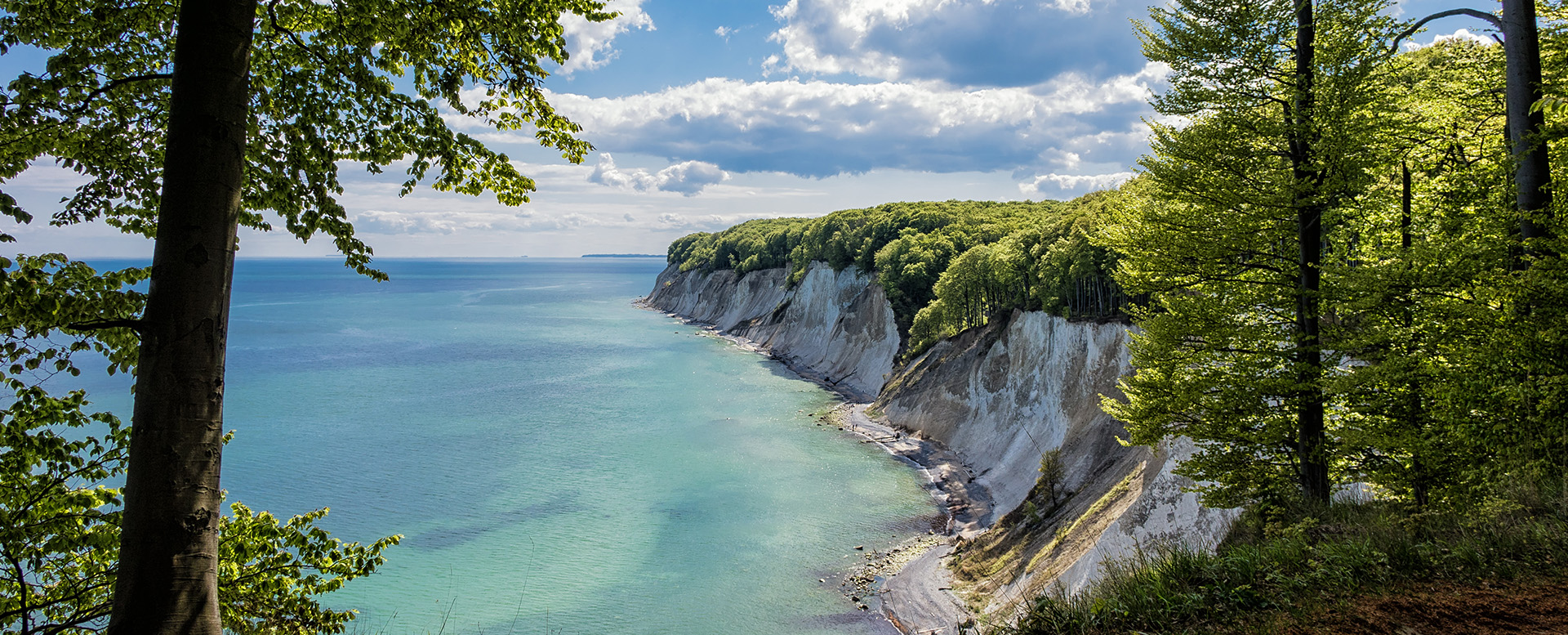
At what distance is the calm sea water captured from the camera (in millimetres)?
28078

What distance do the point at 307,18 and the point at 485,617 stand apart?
25357 mm

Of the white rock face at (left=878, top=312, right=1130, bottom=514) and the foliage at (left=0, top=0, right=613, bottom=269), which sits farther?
the white rock face at (left=878, top=312, right=1130, bottom=514)

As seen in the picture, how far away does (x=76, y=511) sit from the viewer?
6.30 metres

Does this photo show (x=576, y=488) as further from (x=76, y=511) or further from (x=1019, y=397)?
(x=76, y=511)

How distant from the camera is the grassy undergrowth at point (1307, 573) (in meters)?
7.22

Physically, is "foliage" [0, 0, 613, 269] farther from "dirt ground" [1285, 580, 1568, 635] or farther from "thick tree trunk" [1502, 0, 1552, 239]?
"thick tree trunk" [1502, 0, 1552, 239]

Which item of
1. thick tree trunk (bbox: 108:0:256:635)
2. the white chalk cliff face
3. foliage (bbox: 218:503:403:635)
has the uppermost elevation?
thick tree trunk (bbox: 108:0:256:635)

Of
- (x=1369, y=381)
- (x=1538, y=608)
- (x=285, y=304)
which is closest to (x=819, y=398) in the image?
(x=1369, y=381)

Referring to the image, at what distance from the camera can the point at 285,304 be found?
7382 inches

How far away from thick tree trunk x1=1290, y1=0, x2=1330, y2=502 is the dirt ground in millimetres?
7365

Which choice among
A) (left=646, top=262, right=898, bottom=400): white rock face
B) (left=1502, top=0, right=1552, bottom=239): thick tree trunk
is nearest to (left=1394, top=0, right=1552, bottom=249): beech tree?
(left=1502, top=0, right=1552, bottom=239): thick tree trunk

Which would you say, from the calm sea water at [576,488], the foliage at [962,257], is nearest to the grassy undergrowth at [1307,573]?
the foliage at [962,257]

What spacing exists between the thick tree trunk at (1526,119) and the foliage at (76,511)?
16.3 m

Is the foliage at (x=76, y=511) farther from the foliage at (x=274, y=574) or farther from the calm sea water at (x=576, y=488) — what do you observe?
the calm sea water at (x=576, y=488)
